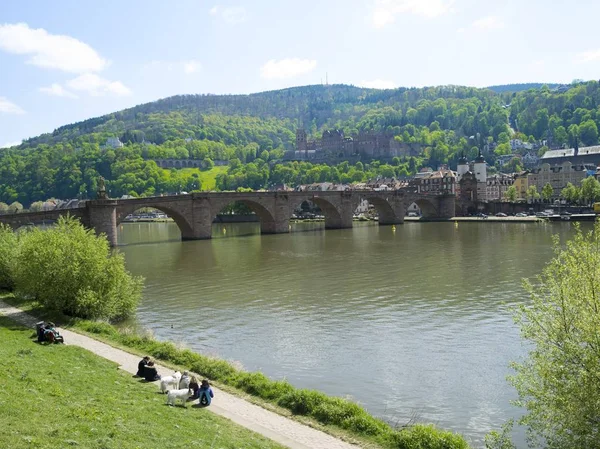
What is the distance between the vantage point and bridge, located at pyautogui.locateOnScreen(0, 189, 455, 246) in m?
61.7

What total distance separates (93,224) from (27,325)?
4008 centimetres

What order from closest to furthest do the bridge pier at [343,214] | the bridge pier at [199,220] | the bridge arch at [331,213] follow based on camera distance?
the bridge pier at [199,220], the bridge arch at [331,213], the bridge pier at [343,214]

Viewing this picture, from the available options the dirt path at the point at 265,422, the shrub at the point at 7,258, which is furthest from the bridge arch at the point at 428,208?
the dirt path at the point at 265,422

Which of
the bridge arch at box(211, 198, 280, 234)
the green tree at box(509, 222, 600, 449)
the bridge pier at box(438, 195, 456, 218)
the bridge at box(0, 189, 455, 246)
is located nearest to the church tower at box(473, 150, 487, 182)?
the bridge pier at box(438, 195, 456, 218)

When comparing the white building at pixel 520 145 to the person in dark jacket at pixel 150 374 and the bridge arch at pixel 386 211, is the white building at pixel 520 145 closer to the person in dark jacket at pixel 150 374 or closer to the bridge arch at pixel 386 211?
the bridge arch at pixel 386 211

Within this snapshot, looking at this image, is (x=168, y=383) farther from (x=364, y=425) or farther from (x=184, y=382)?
(x=364, y=425)

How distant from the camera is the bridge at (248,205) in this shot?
61688mm

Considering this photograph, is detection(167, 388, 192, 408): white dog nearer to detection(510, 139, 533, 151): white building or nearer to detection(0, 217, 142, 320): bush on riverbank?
detection(0, 217, 142, 320): bush on riverbank

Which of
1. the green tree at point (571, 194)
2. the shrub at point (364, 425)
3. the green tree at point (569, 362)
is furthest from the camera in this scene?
the green tree at point (571, 194)

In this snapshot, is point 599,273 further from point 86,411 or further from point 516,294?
point 516,294

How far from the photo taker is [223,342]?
23.2 metres

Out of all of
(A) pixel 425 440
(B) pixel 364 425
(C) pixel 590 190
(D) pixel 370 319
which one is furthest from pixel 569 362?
(C) pixel 590 190

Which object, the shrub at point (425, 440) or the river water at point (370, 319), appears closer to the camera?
the shrub at point (425, 440)

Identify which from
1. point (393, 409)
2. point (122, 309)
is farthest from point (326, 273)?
point (393, 409)
